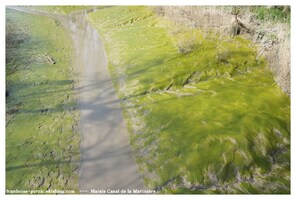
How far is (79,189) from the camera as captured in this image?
492 cm

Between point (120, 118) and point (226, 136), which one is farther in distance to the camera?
point (120, 118)

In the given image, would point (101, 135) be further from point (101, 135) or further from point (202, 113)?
point (202, 113)

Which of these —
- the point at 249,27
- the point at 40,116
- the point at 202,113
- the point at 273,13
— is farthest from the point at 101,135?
the point at 273,13

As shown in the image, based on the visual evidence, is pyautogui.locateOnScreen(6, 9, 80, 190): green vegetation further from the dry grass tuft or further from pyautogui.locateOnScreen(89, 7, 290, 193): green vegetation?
the dry grass tuft

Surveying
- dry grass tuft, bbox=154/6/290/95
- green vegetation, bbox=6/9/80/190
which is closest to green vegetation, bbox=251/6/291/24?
dry grass tuft, bbox=154/6/290/95

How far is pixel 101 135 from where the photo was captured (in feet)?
19.9

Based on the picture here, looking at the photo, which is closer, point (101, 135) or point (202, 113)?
point (101, 135)

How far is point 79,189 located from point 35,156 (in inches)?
50.6

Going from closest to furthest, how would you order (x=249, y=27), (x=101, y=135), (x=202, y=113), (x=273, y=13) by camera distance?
(x=101, y=135)
(x=202, y=113)
(x=273, y=13)
(x=249, y=27)

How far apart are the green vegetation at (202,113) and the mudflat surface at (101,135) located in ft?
0.77

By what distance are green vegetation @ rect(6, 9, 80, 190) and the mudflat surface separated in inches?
9.5

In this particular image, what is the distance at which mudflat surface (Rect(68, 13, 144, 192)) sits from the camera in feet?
16.6
